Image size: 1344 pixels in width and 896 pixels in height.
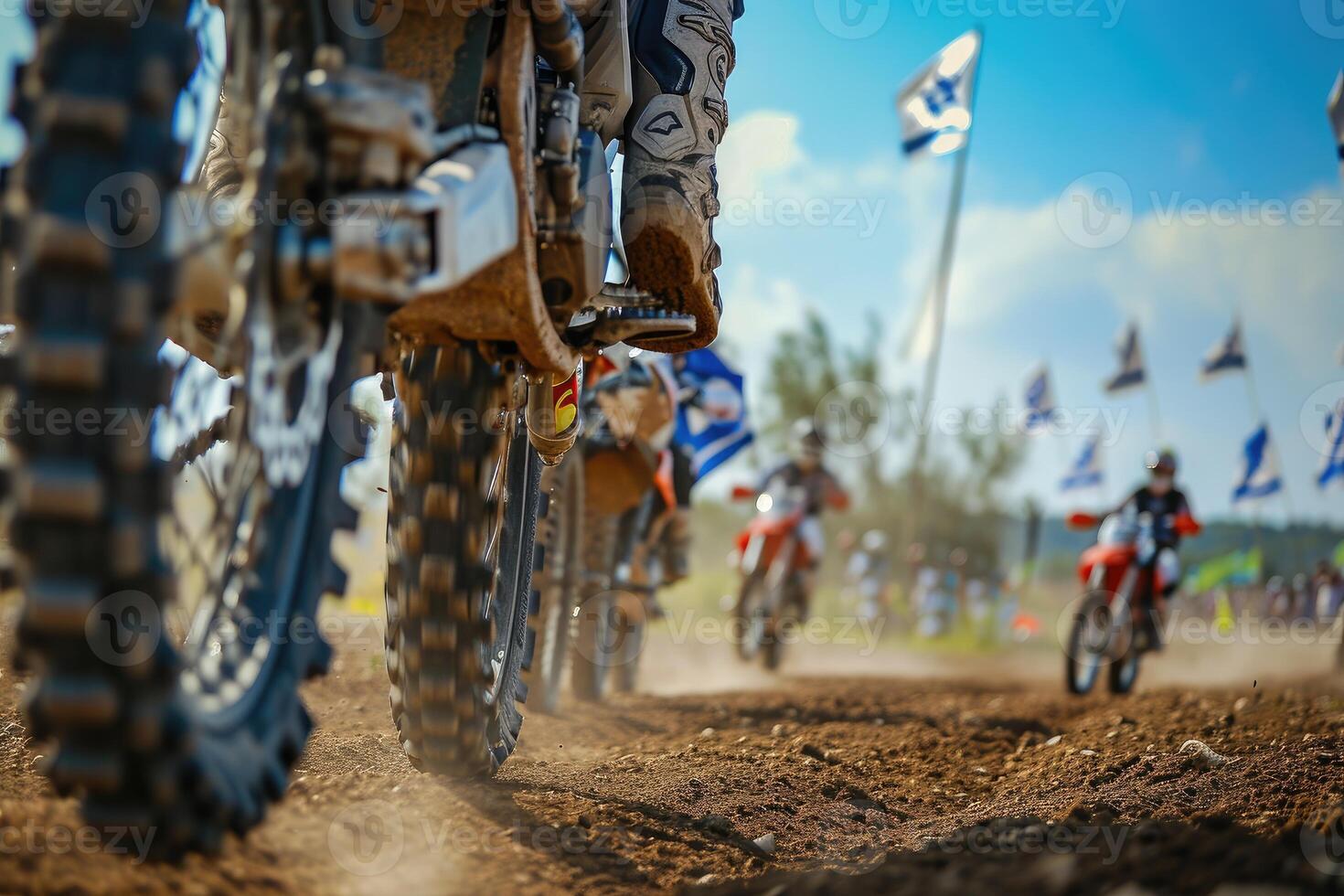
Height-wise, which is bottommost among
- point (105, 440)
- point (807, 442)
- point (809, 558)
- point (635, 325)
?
point (809, 558)

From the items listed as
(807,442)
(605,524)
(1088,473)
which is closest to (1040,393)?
(1088,473)

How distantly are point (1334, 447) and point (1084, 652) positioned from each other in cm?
844

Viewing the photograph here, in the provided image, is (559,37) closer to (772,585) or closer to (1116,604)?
(1116,604)

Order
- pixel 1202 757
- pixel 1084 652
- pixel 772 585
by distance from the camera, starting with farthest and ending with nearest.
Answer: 1. pixel 772 585
2. pixel 1084 652
3. pixel 1202 757

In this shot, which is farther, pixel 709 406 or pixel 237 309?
pixel 709 406

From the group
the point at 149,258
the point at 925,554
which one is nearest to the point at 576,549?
the point at 149,258

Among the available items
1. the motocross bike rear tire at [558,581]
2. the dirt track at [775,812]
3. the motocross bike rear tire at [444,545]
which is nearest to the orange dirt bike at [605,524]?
the motocross bike rear tire at [558,581]

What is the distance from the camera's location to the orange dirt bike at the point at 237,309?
118cm

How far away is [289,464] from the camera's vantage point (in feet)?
5.20

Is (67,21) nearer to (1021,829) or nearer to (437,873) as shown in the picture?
(437,873)

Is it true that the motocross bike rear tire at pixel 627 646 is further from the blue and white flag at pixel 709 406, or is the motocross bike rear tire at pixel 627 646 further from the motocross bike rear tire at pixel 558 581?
the blue and white flag at pixel 709 406

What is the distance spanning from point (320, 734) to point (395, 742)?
0.30m

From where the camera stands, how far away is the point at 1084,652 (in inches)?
280

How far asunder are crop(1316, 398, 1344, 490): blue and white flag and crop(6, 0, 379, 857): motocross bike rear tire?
13.6 metres
